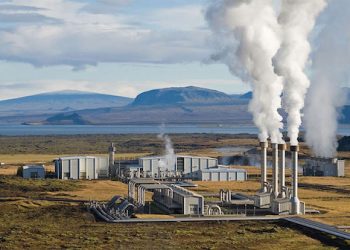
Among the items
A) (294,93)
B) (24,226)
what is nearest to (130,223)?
(24,226)

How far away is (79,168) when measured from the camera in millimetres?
101688

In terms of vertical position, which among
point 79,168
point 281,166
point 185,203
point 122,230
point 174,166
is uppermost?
point 281,166

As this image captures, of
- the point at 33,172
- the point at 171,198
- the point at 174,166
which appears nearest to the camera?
the point at 171,198

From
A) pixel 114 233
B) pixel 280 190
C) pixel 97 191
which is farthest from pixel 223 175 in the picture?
pixel 114 233

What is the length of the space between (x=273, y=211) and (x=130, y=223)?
1314 cm

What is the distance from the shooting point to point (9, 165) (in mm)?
127750

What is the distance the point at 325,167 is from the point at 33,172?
3808 cm

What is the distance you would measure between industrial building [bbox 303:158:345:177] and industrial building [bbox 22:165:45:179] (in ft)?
115

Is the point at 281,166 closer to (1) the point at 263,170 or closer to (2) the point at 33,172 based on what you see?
(1) the point at 263,170

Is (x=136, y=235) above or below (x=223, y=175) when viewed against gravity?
below

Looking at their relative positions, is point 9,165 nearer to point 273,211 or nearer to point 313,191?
point 313,191

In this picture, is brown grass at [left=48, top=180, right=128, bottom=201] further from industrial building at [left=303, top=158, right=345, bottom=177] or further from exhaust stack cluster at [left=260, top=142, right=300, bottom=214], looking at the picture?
industrial building at [left=303, top=158, right=345, bottom=177]

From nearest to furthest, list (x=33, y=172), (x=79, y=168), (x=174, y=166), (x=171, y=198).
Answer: (x=171, y=198), (x=79, y=168), (x=33, y=172), (x=174, y=166)

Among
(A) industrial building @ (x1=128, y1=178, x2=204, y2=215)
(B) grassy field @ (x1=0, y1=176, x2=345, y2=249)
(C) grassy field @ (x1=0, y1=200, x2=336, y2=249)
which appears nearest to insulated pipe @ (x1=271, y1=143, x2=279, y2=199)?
(A) industrial building @ (x1=128, y1=178, x2=204, y2=215)
